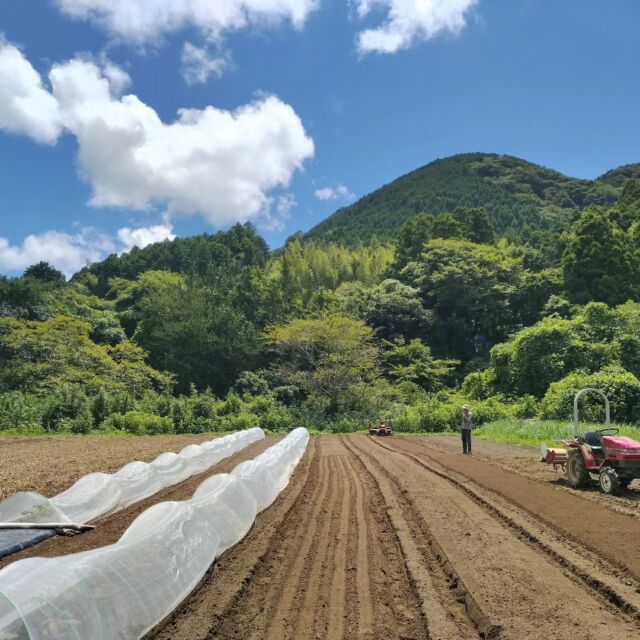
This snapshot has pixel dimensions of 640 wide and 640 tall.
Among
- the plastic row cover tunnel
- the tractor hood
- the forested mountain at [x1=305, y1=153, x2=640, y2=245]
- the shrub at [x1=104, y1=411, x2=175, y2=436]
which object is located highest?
the forested mountain at [x1=305, y1=153, x2=640, y2=245]

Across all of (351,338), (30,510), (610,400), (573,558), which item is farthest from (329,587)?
(351,338)

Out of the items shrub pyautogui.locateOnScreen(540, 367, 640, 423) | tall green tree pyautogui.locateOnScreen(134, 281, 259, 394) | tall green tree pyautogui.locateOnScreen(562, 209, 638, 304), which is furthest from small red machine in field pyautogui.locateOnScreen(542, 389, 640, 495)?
tall green tree pyautogui.locateOnScreen(134, 281, 259, 394)

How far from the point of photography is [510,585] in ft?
14.4

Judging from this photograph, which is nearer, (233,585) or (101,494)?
(233,585)

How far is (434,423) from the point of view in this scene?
24.8 metres

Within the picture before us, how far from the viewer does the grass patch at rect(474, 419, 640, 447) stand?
15510 mm

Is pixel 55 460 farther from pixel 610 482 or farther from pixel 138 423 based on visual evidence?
pixel 610 482

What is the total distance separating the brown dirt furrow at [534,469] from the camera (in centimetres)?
739

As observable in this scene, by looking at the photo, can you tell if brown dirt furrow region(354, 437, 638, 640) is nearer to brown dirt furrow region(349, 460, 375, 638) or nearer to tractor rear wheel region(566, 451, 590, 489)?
brown dirt furrow region(349, 460, 375, 638)

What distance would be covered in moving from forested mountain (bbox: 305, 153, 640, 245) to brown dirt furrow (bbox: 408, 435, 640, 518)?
6327 centimetres

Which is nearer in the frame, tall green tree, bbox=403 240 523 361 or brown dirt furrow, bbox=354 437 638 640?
brown dirt furrow, bbox=354 437 638 640

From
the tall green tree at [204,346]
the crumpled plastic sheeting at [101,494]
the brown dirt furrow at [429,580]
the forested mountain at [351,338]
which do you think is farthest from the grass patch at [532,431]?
the tall green tree at [204,346]

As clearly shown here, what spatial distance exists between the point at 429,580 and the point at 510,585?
0.65 metres

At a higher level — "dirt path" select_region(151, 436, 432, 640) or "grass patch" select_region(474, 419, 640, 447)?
"dirt path" select_region(151, 436, 432, 640)
